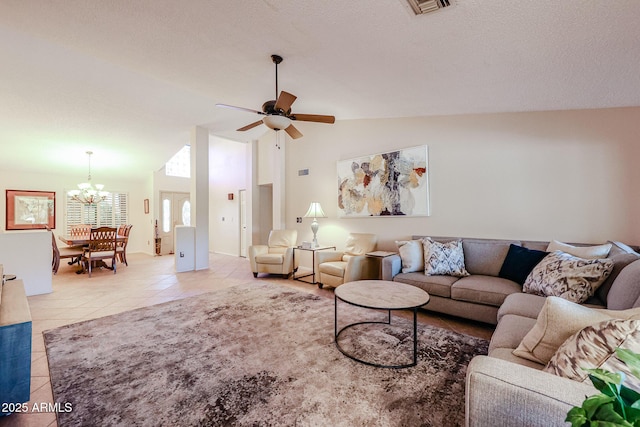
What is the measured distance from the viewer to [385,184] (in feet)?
13.9

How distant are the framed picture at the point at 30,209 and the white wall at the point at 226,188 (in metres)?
3.83

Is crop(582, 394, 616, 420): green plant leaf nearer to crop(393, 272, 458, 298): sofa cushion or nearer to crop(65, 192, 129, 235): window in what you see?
crop(393, 272, 458, 298): sofa cushion

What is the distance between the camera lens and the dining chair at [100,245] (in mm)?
5188

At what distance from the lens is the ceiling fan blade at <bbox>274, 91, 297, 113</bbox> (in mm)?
2657

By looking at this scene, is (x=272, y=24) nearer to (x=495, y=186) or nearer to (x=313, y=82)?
(x=313, y=82)

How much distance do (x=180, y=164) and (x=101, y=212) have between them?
2.50 meters

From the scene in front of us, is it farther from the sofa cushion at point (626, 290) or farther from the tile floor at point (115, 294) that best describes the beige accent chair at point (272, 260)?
the sofa cushion at point (626, 290)

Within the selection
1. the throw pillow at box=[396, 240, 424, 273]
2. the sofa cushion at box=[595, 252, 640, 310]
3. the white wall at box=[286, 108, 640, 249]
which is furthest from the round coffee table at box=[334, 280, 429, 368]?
the white wall at box=[286, 108, 640, 249]

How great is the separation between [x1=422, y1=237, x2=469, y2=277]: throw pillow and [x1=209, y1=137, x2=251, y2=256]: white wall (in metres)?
4.88

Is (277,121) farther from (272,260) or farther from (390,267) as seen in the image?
(272,260)

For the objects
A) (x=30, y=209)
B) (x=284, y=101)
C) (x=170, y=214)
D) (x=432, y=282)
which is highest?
(x=284, y=101)

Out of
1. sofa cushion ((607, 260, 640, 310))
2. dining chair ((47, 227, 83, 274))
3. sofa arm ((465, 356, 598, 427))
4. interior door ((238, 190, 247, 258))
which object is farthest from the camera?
interior door ((238, 190, 247, 258))

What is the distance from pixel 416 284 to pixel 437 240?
0.85 meters

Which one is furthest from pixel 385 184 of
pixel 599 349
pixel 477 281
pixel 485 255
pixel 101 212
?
pixel 101 212
